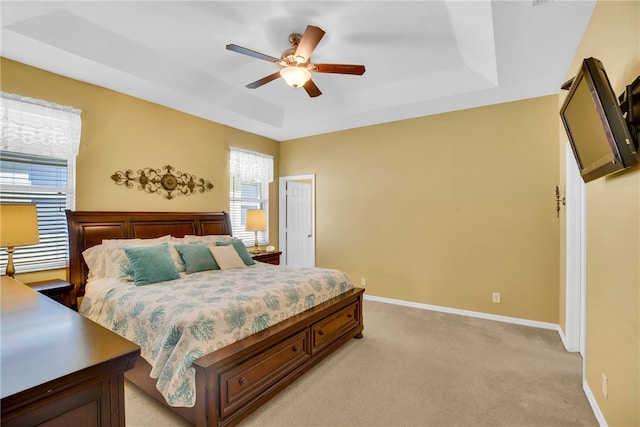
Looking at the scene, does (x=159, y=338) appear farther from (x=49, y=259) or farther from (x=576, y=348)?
(x=576, y=348)

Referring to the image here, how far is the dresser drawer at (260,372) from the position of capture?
194 cm

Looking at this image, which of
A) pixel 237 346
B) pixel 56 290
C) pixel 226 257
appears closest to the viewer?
pixel 237 346

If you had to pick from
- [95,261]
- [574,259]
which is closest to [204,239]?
[95,261]

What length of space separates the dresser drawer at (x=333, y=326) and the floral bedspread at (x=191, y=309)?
0.19 m

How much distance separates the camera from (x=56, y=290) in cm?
256

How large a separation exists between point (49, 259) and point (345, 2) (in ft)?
11.9

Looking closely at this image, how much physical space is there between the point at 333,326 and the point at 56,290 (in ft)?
7.85

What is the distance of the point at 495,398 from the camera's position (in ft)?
7.41

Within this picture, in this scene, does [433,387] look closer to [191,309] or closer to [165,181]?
[191,309]

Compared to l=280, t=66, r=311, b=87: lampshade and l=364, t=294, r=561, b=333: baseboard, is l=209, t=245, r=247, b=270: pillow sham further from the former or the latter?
l=364, t=294, r=561, b=333: baseboard

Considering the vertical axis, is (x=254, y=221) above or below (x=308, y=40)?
below

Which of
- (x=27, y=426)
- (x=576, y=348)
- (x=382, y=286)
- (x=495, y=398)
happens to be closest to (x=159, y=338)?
(x=27, y=426)

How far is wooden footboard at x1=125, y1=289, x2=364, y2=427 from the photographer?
1.84 metres

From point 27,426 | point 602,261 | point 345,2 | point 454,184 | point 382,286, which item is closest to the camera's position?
point 27,426
